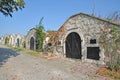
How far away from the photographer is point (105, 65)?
16750mm

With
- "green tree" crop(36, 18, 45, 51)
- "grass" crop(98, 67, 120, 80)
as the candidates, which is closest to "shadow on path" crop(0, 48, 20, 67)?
"green tree" crop(36, 18, 45, 51)

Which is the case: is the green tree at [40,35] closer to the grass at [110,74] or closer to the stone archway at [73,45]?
the stone archway at [73,45]

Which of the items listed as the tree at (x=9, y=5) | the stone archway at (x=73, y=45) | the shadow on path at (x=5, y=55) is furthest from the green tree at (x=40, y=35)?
the tree at (x=9, y=5)

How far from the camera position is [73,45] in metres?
21.1

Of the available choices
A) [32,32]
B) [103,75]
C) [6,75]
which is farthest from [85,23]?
[32,32]

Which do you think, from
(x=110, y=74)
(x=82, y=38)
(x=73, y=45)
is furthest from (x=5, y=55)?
(x=110, y=74)

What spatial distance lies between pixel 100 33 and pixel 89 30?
1.33 meters

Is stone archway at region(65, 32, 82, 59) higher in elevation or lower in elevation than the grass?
higher

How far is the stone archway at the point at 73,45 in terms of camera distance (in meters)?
20.3

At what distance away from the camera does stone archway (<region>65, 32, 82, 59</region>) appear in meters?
20.3

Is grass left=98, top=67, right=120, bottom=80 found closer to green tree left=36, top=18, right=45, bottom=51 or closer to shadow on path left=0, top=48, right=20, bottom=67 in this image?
shadow on path left=0, top=48, right=20, bottom=67

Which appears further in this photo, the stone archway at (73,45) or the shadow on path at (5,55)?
the stone archway at (73,45)

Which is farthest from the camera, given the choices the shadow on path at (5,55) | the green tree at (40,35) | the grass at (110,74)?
the green tree at (40,35)

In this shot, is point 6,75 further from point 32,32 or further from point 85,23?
point 32,32
